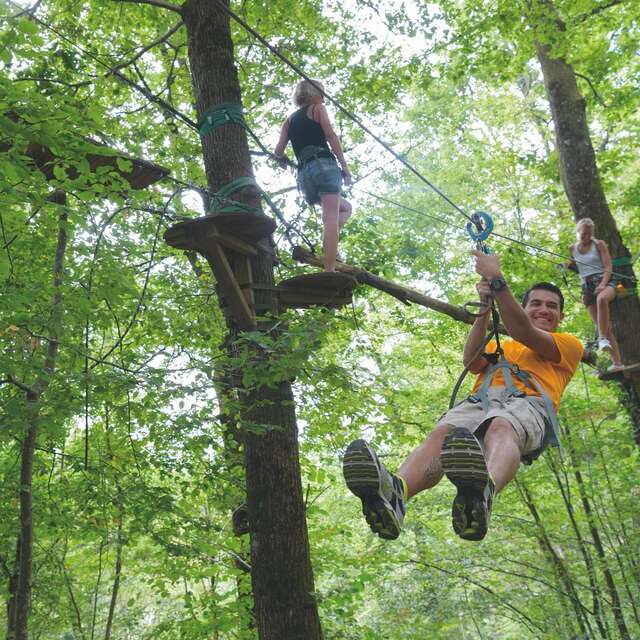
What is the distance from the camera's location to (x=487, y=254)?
2.86m

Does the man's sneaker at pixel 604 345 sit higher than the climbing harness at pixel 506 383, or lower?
higher

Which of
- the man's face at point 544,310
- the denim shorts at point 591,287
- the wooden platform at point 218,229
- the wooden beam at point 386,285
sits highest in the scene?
the denim shorts at point 591,287

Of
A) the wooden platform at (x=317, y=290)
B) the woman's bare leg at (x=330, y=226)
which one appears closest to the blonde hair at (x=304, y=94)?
the woman's bare leg at (x=330, y=226)

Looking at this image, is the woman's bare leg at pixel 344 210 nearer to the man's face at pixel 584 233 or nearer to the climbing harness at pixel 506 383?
the climbing harness at pixel 506 383

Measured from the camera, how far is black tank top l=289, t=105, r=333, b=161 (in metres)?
4.26

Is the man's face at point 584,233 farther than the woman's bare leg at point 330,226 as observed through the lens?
Yes

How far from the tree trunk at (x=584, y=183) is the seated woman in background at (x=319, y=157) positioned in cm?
287

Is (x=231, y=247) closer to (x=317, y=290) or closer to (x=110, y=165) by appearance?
(x=317, y=290)

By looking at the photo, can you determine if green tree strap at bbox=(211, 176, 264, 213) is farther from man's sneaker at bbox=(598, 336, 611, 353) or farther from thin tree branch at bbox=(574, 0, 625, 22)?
thin tree branch at bbox=(574, 0, 625, 22)

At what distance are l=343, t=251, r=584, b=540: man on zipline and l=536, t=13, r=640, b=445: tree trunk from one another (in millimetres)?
2891

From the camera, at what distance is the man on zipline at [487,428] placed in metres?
2.25

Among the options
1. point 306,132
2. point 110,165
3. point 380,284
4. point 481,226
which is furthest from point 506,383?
point 110,165

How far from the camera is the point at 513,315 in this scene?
277 centimetres

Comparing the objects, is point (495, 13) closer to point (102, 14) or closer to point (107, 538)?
point (102, 14)
